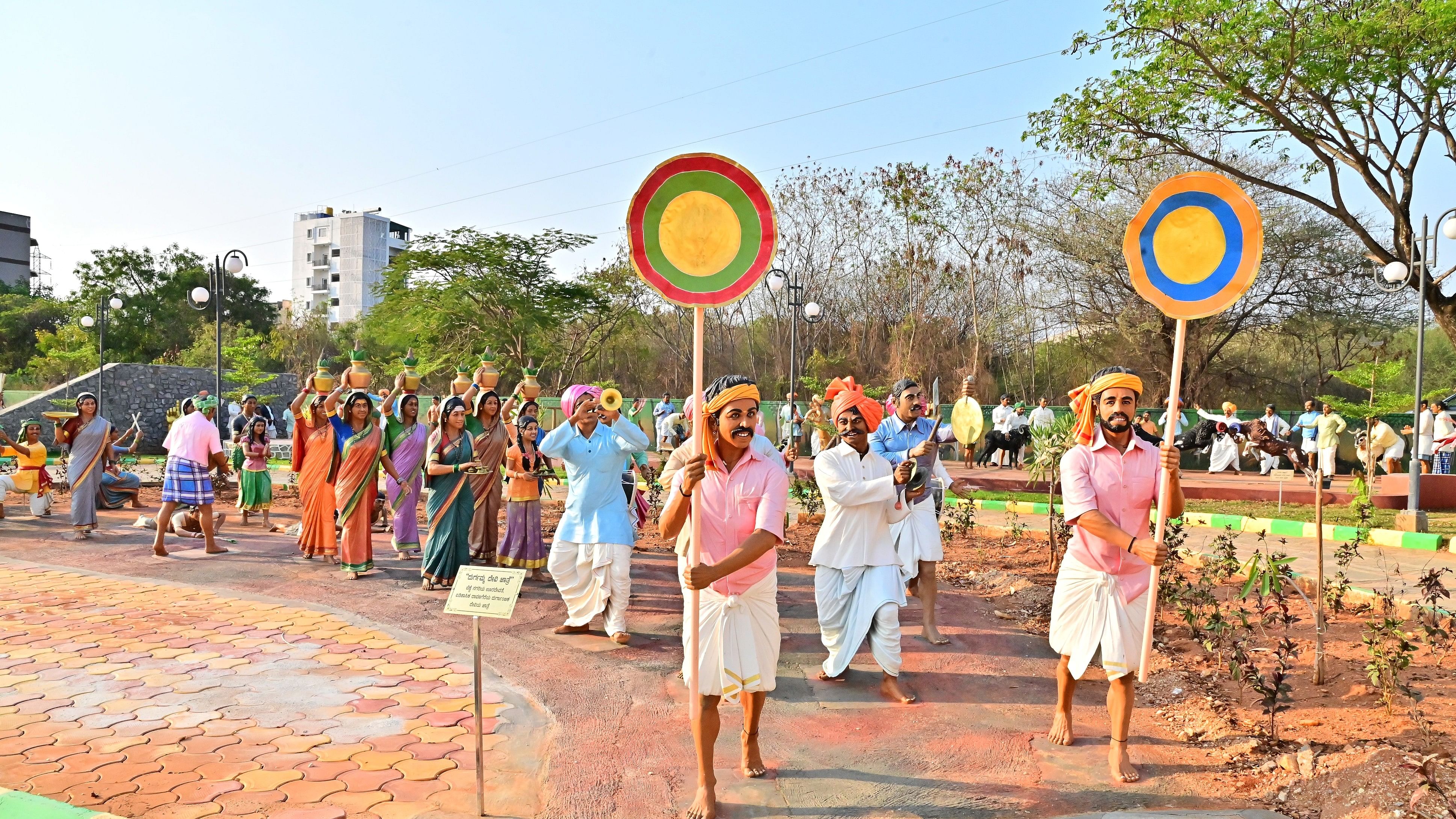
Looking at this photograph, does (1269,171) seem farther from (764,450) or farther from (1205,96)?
(764,450)

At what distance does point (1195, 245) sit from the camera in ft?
15.0

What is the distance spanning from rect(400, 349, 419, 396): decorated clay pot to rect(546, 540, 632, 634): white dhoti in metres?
2.94

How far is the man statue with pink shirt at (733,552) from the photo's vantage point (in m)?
3.96

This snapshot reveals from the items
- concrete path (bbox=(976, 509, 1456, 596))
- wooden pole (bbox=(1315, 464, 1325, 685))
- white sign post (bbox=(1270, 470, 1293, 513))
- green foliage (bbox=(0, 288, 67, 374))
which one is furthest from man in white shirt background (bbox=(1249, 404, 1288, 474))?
green foliage (bbox=(0, 288, 67, 374))

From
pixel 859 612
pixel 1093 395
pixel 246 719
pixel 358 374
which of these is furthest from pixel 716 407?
pixel 358 374

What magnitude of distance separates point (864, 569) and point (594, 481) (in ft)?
7.41

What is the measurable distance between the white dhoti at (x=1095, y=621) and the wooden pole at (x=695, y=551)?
1684 mm

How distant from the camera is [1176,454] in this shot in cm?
421

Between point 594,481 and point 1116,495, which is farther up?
point 1116,495

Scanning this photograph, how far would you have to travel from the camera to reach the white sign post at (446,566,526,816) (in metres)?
3.90

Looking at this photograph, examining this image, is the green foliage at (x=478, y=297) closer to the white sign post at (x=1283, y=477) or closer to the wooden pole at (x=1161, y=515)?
the white sign post at (x=1283, y=477)

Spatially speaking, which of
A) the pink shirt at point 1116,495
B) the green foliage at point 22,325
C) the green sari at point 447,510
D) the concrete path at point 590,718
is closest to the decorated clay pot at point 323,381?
the green sari at point 447,510

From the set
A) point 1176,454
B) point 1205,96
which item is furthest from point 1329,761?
point 1205,96

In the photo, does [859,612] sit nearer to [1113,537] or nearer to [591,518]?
[1113,537]
